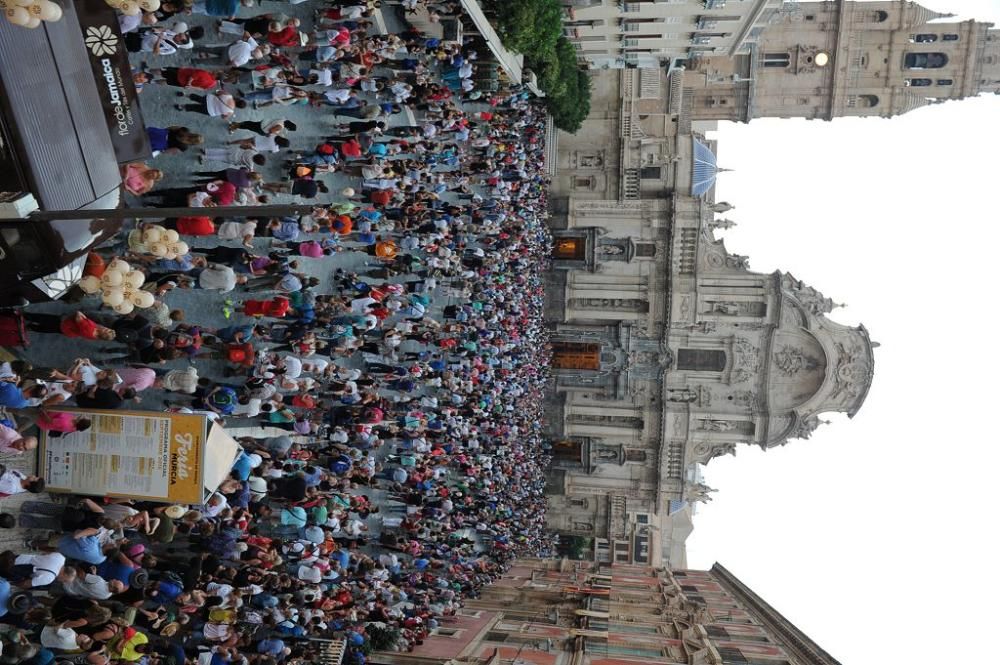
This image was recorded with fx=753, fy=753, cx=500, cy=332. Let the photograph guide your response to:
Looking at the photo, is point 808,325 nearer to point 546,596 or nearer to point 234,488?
point 546,596

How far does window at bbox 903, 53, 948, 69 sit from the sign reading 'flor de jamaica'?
131 ft

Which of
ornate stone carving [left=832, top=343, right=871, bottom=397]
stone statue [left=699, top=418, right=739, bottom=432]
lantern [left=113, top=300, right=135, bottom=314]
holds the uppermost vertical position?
lantern [left=113, top=300, right=135, bottom=314]

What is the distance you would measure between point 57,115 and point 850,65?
39874 millimetres

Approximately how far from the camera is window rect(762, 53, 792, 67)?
131ft

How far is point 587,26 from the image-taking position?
32.8m

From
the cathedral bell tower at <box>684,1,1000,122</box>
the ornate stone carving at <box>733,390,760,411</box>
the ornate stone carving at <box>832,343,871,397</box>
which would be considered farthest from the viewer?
the cathedral bell tower at <box>684,1,1000,122</box>

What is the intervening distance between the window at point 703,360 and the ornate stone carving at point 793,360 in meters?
2.67

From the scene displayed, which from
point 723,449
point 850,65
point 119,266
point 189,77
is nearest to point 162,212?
point 119,266

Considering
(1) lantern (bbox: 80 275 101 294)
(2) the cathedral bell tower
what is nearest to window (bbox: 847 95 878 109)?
(2) the cathedral bell tower

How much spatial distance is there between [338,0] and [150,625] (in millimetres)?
13435

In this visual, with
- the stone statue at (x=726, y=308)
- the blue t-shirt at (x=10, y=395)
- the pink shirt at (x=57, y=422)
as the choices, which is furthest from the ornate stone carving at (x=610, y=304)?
the blue t-shirt at (x=10, y=395)

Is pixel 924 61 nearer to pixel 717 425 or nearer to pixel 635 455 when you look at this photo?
pixel 717 425

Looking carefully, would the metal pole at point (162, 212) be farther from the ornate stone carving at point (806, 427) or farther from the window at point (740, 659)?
the ornate stone carving at point (806, 427)

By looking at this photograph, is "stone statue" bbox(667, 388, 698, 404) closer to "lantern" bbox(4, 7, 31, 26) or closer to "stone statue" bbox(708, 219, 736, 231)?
"stone statue" bbox(708, 219, 736, 231)
